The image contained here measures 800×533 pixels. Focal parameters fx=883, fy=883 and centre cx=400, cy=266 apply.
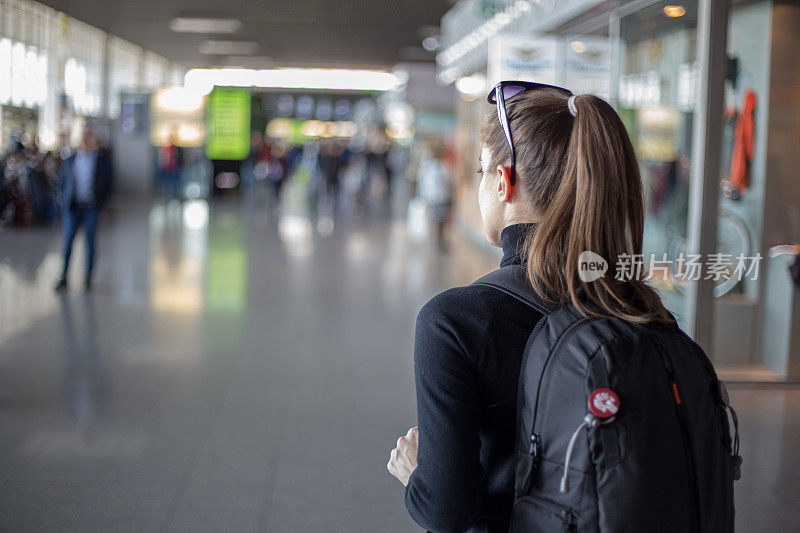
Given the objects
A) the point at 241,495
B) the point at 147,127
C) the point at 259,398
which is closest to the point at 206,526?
the point at 241,495

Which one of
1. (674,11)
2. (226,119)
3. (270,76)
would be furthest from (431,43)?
(674,11)

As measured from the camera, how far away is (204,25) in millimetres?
23281

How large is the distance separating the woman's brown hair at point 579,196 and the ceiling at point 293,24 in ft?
58.2

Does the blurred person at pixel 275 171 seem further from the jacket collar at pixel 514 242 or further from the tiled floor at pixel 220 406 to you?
the jacket collar at pixel 514 242

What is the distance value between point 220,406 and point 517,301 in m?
3.94

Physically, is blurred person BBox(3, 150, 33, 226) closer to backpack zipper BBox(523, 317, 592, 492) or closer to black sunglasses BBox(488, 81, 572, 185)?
black sunglasses BBox(488, 81, 572, 185)

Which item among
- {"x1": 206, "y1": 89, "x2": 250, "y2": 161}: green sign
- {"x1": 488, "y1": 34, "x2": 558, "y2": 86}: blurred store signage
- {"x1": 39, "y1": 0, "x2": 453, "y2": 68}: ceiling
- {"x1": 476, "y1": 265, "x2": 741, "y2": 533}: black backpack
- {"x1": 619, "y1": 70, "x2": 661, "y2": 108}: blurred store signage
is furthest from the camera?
{"x1": 206, "y1": 89, "x2": 250, "y2": 161}: green sign

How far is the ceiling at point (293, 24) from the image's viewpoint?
19.5m

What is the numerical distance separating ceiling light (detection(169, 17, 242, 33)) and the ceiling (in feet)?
0.83

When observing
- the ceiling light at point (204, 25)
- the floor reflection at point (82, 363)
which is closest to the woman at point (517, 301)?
the floor reflection at point (82, 363)

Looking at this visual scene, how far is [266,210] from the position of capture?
22094mm

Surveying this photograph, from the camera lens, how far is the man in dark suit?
30.9 ft

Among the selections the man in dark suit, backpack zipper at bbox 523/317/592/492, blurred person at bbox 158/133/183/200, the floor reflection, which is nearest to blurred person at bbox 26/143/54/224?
the man in dark suit

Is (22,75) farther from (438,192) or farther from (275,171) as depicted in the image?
(438,192)
